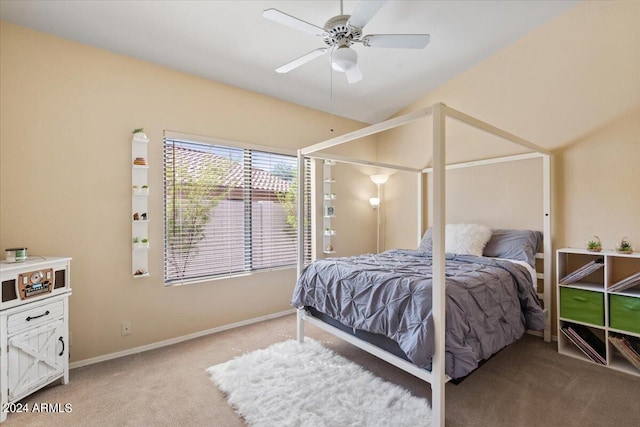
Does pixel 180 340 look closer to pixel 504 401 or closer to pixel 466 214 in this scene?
pixel 504 401

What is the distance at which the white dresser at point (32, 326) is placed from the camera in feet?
6.02

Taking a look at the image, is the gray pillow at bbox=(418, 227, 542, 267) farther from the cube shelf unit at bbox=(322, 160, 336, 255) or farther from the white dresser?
the white dresser

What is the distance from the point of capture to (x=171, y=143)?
2910 millimetres

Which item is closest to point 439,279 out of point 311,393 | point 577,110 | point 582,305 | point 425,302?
point 425,302

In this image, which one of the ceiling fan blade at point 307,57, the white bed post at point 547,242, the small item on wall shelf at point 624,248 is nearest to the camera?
the ceiling fan blade at point 307,57

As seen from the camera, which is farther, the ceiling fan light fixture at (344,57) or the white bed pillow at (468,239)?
the white bed pillow at (468,239)

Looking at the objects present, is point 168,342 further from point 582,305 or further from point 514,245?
point 582,305

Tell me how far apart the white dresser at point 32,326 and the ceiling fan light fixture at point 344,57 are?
237 centimetres

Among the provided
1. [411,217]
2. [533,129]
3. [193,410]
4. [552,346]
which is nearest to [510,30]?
[533,129]

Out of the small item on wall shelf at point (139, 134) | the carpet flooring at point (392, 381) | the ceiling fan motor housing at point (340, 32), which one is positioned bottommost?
the carpet flooring at point (392, 381)

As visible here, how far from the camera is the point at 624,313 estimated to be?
230 centimetres

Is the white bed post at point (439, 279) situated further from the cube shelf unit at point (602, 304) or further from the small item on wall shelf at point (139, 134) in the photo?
the small item on wall shelf at point (139, 134)

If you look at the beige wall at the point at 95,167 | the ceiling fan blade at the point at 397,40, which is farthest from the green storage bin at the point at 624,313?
the beige wall at the point at 95,167

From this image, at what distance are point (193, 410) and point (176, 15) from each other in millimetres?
2716
